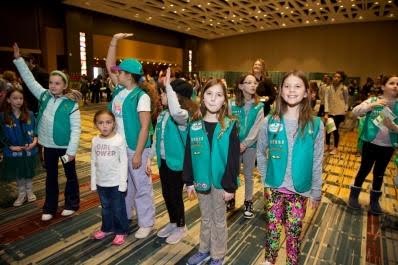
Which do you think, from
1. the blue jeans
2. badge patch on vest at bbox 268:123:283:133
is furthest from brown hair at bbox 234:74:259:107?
the blue jeans

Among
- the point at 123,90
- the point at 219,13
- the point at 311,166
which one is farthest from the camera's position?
the point at 219,13

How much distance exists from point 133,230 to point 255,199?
5.45ft

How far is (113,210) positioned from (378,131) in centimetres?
288

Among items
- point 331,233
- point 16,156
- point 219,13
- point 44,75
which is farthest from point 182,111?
point 219,13

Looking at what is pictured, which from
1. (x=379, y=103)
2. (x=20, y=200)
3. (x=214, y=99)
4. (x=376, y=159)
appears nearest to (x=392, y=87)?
(x=379, y=103)

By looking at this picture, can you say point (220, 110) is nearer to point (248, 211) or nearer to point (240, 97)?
point (240, 97)

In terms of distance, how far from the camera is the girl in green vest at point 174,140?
2480 mm

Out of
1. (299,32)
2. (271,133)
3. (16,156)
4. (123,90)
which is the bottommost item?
(16,156)

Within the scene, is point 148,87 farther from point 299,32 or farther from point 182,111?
point 299,32

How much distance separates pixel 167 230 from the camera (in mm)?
2959

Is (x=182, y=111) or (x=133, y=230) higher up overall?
(x=182, y=111)

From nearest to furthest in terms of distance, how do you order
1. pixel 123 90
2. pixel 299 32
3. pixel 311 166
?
pixel 311 166, pixel 123 90, pixel 299 32

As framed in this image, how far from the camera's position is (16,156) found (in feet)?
11.8

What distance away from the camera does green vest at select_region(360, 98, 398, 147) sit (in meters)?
3.19
